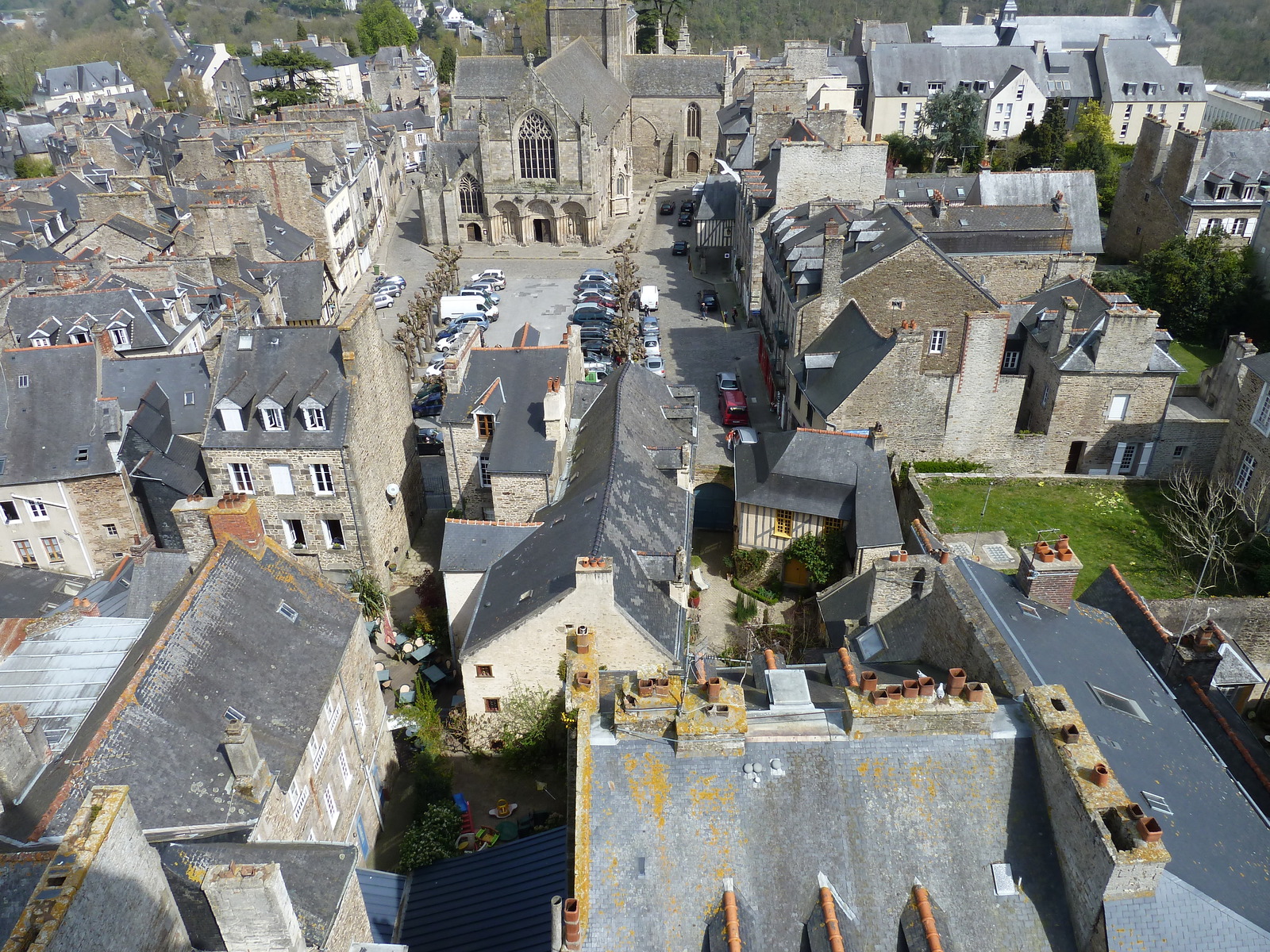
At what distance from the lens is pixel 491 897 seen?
16438 millimetres

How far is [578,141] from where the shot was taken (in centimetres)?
6181

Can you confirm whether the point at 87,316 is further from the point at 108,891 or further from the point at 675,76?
the point at 675,76

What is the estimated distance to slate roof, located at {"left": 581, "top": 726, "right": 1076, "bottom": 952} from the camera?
1108cm

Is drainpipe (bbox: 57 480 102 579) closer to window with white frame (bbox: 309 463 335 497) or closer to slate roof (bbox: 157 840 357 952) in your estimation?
window with white frame (bbox: 309 463 335 497)

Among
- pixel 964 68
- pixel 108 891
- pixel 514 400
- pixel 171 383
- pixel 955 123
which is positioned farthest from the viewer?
pixel 964 68

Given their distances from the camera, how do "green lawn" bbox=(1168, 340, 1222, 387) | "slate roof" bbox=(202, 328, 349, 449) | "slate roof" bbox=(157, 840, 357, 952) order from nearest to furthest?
"slate roof" bbox=(157, 840, 357, 952) < "slate roof" bbox=(202, 328, 349, 449) < "green lawn" bbox=(1168, 340, 1222, 387)

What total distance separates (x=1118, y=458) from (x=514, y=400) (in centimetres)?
2247

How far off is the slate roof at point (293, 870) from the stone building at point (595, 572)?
698 cm

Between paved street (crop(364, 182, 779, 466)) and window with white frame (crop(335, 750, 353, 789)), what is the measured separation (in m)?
20.5

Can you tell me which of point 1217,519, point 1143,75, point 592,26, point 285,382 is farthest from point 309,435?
point 1143,75

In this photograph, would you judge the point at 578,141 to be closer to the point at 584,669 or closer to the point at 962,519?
the point at 962,519

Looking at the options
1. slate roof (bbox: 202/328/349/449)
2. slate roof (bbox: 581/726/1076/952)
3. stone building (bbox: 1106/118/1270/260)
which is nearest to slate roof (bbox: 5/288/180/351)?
slate roof (bbox: 202/328/349/449)

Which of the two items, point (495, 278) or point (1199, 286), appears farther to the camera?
point (495, 278)

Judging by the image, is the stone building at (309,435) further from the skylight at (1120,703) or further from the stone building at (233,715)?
the skylight at (1120,703)
